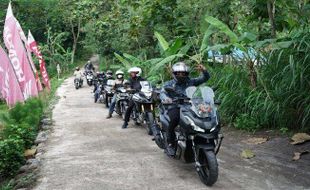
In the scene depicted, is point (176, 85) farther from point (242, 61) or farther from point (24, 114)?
point (24, 114)

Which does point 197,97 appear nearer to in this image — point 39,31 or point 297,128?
point 297,128

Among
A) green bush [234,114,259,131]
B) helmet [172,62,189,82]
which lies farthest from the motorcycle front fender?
green bush [234,114,259,131]

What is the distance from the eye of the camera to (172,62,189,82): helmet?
6.85m

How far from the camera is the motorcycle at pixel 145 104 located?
980 cm

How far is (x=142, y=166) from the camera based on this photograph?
6824mm

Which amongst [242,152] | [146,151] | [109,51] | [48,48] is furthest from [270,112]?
[48,48]

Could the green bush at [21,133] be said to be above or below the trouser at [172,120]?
below

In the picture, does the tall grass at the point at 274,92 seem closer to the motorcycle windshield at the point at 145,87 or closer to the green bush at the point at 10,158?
the motorcycle windshield at the point at 145,87

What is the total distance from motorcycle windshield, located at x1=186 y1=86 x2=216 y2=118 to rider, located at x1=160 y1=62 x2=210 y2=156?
53 centimetres

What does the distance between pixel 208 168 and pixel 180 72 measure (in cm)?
180

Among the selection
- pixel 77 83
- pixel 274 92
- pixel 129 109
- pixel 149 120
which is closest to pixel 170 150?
pixel 149 120

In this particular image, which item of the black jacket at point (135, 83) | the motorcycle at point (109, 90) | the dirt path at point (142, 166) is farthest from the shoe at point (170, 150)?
the motorcycle at point (109, 90)

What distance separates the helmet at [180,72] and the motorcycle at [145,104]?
8.66 ft

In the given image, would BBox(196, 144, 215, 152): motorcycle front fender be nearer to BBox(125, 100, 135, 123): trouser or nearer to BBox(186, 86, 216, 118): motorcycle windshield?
BBox(186, 86, 216, 118): motorcycle windshield
